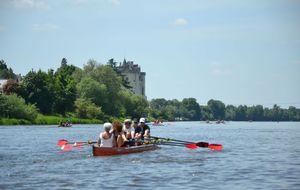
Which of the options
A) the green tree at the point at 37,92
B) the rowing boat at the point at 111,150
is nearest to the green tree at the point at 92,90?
the green tree at the point at 37,92

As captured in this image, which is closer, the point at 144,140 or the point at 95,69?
the point at 144,140

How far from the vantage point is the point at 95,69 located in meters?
147

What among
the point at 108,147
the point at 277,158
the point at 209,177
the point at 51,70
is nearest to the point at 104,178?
the point at 209,177

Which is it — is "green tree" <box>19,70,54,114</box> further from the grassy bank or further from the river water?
the river water

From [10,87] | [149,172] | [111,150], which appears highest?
[10,87]

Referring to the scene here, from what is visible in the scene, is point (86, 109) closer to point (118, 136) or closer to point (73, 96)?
point (73, 96)

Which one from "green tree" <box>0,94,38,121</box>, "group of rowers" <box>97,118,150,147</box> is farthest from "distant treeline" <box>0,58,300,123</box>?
"group of rowers" <box>97,118,150,147</box>

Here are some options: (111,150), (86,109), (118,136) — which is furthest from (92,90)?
(111,150)

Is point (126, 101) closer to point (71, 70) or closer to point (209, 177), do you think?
point (71, 70)

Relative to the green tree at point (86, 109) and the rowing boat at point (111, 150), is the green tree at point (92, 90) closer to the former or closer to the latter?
the green tree at point (86, 109)

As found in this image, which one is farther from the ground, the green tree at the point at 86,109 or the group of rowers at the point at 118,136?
the green tree at the point at 86,109

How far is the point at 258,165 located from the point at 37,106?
9640 centimetres

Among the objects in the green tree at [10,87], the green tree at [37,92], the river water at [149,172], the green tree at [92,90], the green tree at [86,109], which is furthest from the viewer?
the green tree at [92,90]

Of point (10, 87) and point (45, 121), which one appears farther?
point (10, 87)
